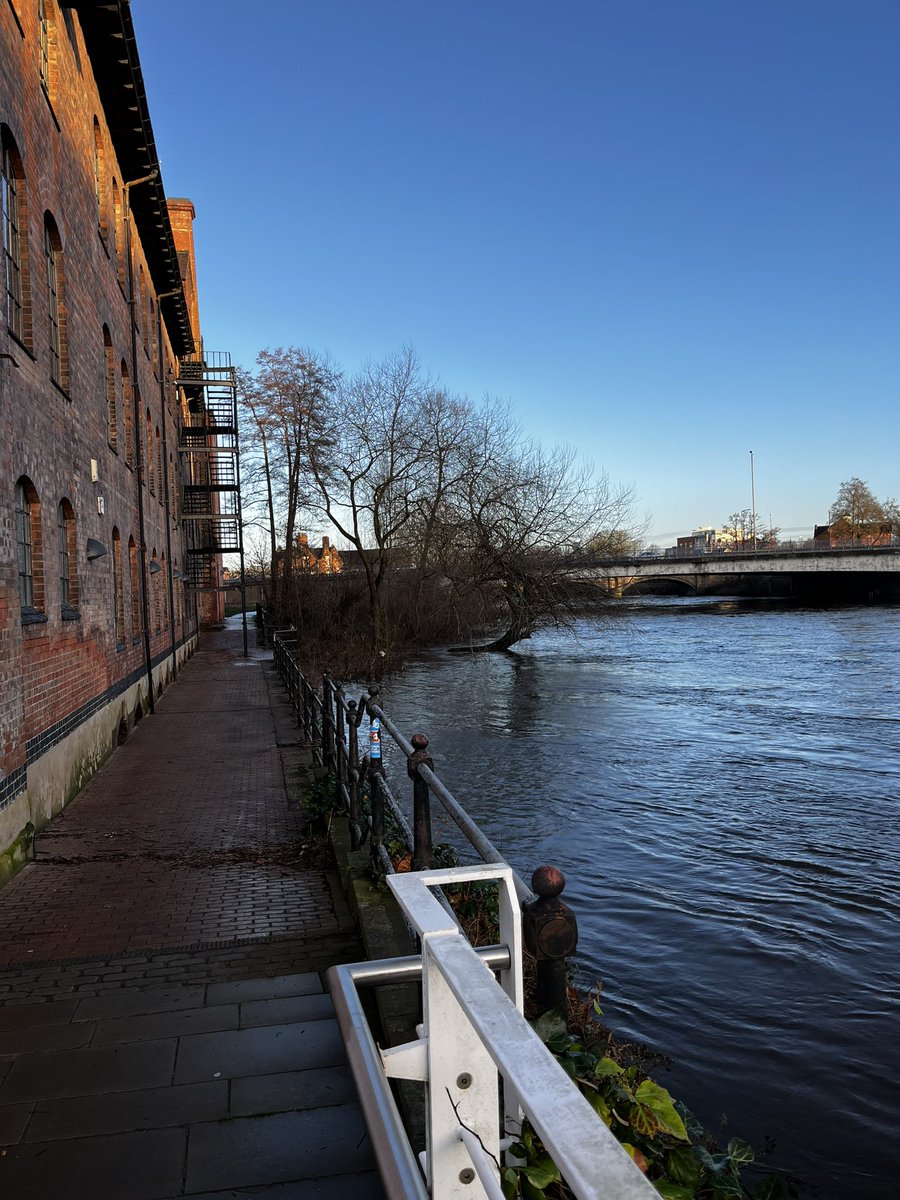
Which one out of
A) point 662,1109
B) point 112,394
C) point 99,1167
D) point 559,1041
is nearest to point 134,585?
point 112,394

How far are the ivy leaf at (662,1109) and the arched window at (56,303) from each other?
9.66 metres

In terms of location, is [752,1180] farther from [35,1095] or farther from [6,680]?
[6,680]

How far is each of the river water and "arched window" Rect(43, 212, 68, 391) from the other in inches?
262

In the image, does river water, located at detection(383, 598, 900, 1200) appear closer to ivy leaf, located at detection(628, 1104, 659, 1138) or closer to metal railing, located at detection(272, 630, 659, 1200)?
ivy leaf, located at detection(628, 1104, 659, 1138)

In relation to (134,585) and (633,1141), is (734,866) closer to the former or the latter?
(633,1141)

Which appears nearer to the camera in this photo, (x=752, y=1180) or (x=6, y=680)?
(x=752, y=1180)

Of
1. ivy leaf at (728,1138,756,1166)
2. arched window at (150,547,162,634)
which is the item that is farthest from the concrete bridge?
ivy leaf at (728,1138,756,1166)

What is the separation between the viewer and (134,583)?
17.2 metres

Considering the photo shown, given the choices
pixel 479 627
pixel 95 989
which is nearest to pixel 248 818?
pixel 95 989

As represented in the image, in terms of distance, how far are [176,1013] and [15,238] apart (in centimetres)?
742

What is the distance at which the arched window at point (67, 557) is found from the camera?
33.9 feet

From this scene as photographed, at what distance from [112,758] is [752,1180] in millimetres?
9654

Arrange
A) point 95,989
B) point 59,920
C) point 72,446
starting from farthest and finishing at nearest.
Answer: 1. point 72,446
2. point 59,920
3. point 95,989

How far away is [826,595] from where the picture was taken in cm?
7044
